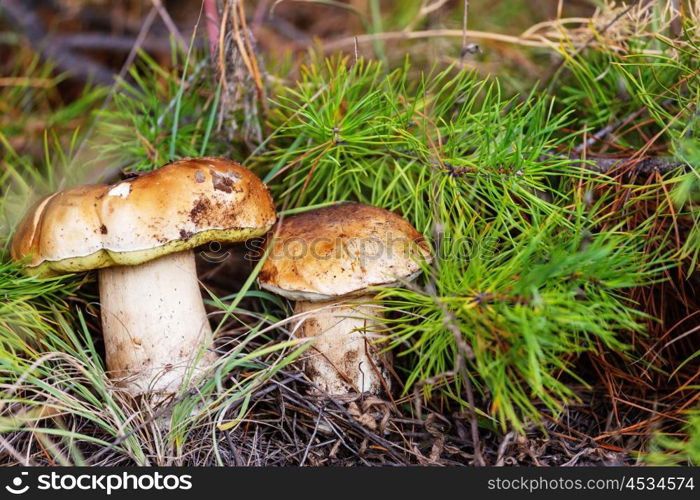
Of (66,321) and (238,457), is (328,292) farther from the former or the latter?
(66,321)

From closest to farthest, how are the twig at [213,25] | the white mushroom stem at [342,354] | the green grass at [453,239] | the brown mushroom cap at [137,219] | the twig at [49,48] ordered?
the green grass at [453,239] → the brown mushroom cap at [137,219] → the white mushroom stem at [342,354] → the twig at [213,25] → the twig at [49,48]

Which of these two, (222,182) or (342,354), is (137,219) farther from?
(342,354)

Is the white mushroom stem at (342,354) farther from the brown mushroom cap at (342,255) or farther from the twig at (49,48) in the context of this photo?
the twig at (49,48)

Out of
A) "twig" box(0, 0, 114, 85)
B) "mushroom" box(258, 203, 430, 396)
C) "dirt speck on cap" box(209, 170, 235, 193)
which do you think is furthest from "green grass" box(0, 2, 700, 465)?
"twig" box(0, 0, 114, 85)

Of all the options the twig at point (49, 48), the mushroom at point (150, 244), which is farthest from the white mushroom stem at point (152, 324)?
the twig at point (49, 48)

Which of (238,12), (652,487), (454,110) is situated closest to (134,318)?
(238,12)

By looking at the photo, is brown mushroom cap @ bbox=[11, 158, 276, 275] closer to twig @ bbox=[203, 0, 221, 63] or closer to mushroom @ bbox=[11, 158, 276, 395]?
mushroom @ bbox=[11, 158, 276, 395]
